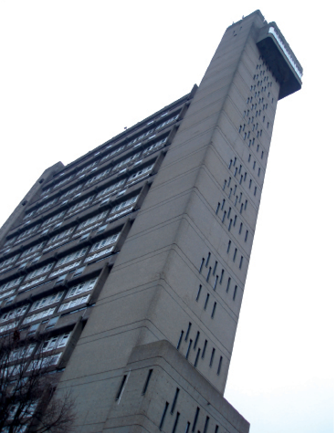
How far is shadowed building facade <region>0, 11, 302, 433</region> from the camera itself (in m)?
28.1

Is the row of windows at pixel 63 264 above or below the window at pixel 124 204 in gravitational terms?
below

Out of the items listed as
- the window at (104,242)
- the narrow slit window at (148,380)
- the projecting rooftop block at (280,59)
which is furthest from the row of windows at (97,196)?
the narrow slit window at (148,380)

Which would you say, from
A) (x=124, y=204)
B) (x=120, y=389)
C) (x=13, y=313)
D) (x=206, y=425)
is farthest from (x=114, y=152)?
(x=206, y=425)

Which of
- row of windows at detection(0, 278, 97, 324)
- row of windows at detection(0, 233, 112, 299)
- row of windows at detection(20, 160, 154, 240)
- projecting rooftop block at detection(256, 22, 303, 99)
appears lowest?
row of windows at detection(0, 278, 97, 324)

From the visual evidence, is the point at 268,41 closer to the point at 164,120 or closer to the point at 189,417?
the point at 164,120

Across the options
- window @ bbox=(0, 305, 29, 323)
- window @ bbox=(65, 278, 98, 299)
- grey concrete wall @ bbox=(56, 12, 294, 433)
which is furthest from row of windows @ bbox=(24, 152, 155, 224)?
window @ bbox=(0, 305, 29, 323)

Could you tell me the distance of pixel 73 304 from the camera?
40.1m

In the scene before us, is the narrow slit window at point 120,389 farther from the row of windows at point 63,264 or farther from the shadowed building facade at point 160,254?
the row of windows at point 63,264

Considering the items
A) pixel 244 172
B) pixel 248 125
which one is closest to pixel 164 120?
pixel 248 125

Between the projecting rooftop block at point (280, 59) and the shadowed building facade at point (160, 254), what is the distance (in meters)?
0.18

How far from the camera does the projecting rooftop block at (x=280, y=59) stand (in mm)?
65625

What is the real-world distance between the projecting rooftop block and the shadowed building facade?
18 centimetres

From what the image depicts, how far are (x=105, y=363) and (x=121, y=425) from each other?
5.31m

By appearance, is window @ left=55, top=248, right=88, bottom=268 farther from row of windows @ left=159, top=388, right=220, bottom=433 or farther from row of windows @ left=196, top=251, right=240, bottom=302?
row of windows @ left=159, top=388, right=220, bottom=433
